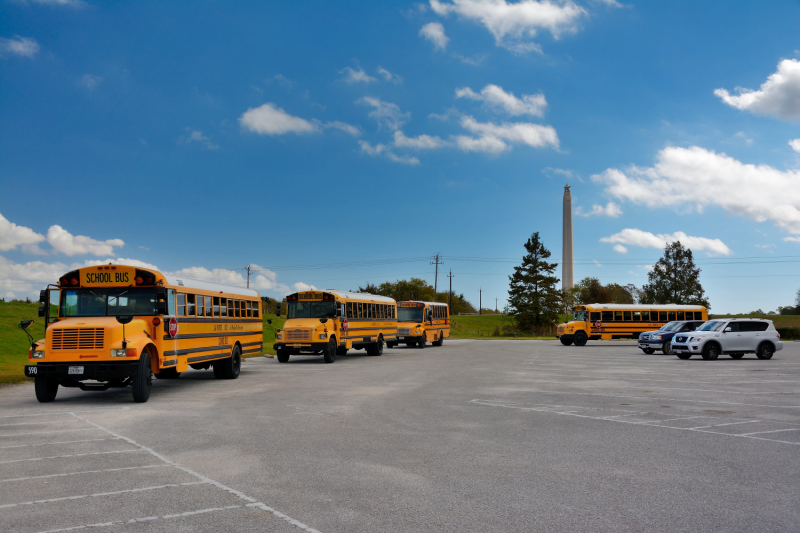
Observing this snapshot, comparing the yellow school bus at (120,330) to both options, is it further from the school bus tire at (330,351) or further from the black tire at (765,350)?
the black tire at (765,350)

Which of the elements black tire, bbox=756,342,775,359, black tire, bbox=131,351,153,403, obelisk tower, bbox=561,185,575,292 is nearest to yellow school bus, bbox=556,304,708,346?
black tire, bbox=756,342,775,359

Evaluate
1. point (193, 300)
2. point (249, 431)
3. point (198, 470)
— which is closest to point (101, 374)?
point (193, 300)

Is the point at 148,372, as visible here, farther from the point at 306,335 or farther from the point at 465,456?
the point at 306,335

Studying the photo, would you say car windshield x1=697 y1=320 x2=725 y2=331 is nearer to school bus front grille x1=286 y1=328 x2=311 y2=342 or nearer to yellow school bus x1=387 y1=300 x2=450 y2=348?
yellow school bus x1=387 y1=300 x2=450 y2=348

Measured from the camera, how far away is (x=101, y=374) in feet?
40.6

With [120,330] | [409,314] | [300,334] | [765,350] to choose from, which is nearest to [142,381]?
[120,330]

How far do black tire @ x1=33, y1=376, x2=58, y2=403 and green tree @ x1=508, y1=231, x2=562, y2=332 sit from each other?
230ft

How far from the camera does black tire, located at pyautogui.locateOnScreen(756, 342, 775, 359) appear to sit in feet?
89.2

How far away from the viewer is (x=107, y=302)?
45.3ft

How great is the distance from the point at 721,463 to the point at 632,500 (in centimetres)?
220

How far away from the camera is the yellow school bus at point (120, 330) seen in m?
12.5

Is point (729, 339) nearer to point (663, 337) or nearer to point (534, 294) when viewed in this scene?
point (663, 337)

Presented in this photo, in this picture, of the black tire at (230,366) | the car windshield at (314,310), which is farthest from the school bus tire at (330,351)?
the black tire at (230,366)

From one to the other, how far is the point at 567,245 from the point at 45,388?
3475 inches
